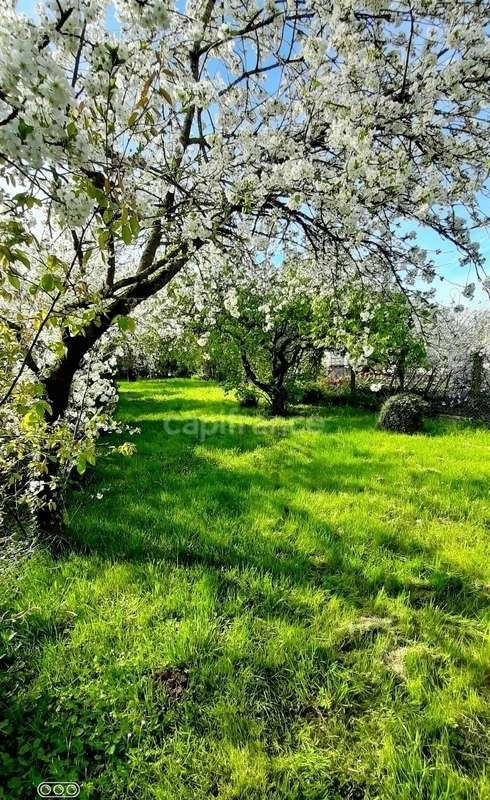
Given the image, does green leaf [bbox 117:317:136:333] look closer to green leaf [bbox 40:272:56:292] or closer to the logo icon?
green leaf [bbox 40:272:56:292]

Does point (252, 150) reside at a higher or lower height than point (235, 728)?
higher

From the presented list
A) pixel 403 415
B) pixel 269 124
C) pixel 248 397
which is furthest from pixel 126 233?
pixel 248 397

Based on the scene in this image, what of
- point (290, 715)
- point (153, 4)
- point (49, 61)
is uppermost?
point (153, 4)

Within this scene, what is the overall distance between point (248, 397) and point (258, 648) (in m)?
11.0

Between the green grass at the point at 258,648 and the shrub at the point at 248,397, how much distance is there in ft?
25.1

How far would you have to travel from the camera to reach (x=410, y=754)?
224cm

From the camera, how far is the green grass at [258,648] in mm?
2234

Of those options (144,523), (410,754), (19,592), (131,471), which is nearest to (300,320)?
(131,471)

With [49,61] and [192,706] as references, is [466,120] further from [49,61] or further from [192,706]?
[192,706]

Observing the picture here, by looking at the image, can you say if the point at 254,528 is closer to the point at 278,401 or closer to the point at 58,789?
the point at 58,789

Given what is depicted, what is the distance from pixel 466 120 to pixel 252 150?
1.59 meters

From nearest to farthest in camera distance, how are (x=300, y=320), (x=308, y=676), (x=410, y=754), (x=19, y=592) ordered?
(x=410, y=754) → (x=308, y=676) → (x=19, y=592) → (x=300, y=320)

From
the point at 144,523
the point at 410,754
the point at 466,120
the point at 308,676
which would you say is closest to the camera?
the point at 410,754

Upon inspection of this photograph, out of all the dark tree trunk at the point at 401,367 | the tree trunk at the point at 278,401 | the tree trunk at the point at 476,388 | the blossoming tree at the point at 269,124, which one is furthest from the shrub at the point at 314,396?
the blossoming tree at the point at 269,124
